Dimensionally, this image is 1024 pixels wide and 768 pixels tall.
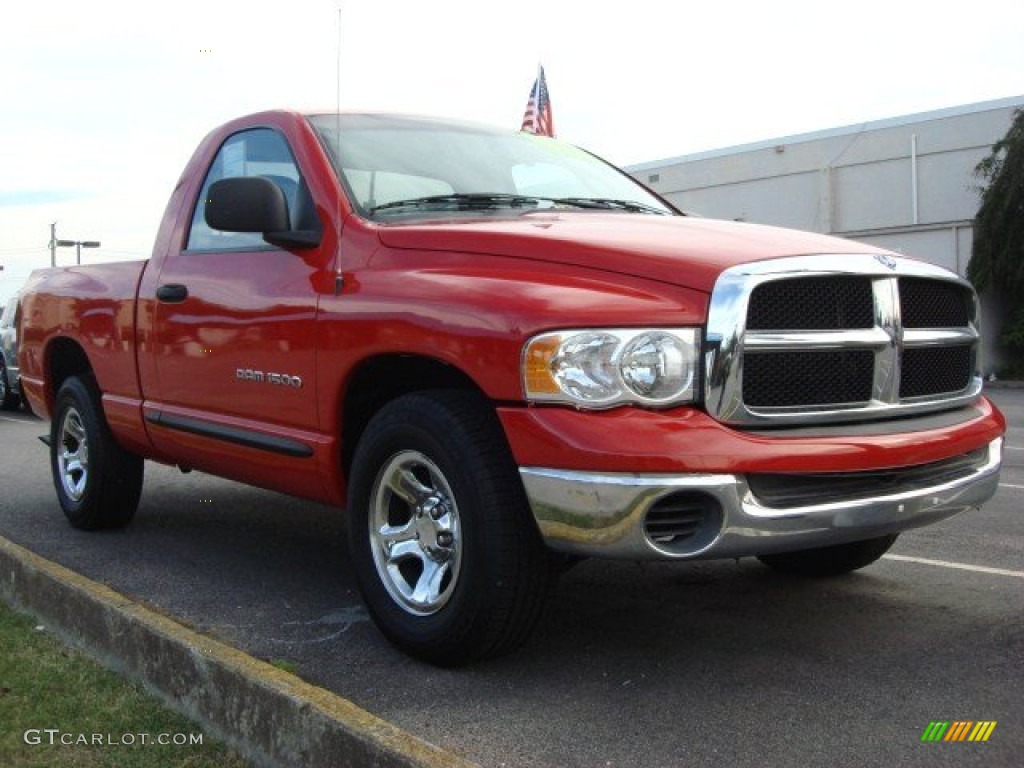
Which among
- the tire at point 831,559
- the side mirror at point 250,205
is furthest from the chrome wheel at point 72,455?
the tire at point 831,559

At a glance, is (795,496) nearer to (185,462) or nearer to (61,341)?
(185,462)

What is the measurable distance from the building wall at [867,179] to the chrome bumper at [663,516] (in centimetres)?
2424

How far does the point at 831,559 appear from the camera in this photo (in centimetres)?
470

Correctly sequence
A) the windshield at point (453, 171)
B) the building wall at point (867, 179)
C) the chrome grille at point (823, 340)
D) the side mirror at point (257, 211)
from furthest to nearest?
1. the building wall at point (867, 179)
2. the windshield at point (453, 171)
3. the side mirror at point (257, 211)
4. the chrome grille at point (823, 340)

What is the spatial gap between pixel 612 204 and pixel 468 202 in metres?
0.72

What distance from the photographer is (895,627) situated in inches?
160

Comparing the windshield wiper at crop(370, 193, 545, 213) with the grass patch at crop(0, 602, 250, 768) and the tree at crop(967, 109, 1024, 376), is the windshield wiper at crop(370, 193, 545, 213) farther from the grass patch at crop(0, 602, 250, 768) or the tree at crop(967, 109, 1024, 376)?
the tree at crop(967, 109, 1024, 376)

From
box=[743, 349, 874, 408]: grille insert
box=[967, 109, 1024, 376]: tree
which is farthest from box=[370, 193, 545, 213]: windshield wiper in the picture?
box=[967, 109, 1024, 376]: tree

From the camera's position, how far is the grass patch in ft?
10.2

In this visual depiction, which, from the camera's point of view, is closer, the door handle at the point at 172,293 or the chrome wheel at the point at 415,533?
the chrome wheel at the point at 415,533

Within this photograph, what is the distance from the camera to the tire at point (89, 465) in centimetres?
579

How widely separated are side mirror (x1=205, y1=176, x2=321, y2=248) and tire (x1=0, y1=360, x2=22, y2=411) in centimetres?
1286

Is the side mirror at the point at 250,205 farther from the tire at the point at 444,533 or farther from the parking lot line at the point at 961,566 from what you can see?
the parking lot line at the point at 961,566

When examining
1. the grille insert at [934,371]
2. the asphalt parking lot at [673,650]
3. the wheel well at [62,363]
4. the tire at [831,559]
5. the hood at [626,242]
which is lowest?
the asphalt parking lot at [673,650]
